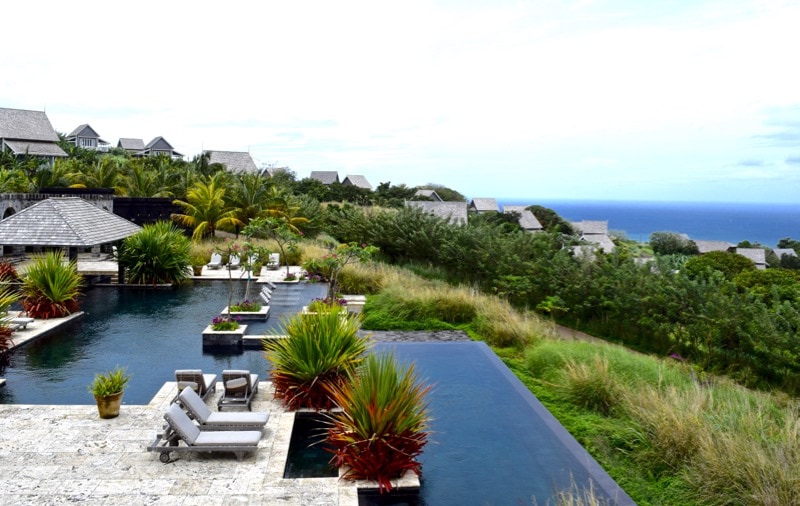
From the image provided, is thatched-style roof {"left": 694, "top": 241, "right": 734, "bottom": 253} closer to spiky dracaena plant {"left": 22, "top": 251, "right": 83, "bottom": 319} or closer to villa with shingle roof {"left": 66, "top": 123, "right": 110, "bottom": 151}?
spiky dracaena plant {"left": 22, "top": 251, "right": 83, "bottom": 319}

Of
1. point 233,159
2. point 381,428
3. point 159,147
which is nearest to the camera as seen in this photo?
point 381,428

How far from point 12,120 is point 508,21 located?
58.5m

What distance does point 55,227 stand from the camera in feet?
51.3

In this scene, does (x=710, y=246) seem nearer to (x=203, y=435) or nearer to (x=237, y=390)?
(x=237, y=390)

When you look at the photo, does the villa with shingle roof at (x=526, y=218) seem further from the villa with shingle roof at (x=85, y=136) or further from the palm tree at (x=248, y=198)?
the villa with shingle roof at (x=85, y=136)

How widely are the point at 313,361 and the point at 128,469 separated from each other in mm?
2567

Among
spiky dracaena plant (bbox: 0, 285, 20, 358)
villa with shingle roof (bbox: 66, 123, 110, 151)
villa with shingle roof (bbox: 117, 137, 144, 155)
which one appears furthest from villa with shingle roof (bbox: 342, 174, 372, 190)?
spiky dracaena plant (bbox: 0, 285, 20, 358)

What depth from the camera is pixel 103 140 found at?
9131 centimetres

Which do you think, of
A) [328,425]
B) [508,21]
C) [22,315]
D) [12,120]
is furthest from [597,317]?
[12,120]

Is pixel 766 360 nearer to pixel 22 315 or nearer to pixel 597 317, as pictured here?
pixel 597 317

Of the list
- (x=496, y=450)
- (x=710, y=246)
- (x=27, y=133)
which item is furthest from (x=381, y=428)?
(x=710, y=246)

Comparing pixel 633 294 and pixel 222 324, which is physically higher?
pixel 633 294

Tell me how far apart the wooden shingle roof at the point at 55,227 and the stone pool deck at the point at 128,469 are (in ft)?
28.4

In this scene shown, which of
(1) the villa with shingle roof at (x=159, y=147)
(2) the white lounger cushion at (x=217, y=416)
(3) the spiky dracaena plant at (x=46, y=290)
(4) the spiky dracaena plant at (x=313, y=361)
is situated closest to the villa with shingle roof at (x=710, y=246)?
(1) the villa with shingle roof at (x=159, y=147)
